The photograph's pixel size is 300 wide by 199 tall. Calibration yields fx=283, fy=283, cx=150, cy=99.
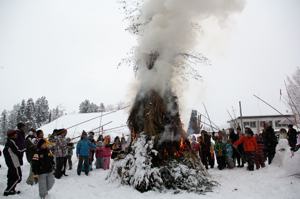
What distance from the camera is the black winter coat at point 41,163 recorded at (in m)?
7.23

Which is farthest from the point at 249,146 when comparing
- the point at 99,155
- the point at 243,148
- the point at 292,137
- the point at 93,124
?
the point at 93,124

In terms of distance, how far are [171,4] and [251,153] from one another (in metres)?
6.64

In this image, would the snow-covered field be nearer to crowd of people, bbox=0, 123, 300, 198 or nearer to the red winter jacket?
crowd of people, bbox=0, 123, 300, 198

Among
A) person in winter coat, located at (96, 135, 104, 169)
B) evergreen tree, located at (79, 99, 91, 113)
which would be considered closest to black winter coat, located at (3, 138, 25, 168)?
person in winter coat, located at (96, 135, 104, 169)

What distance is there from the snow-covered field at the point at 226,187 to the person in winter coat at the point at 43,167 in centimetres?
49

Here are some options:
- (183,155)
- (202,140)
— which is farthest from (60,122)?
(183,155)

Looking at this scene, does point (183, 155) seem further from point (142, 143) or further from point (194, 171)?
point (142, 143)

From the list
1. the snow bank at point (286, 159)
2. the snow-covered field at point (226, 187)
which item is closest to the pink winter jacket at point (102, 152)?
the snow-covered field at point (226, 187)

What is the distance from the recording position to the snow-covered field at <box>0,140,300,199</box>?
7633mm

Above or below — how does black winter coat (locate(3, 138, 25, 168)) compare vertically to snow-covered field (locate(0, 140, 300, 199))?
above

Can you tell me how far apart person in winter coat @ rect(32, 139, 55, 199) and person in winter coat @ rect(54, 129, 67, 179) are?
124 inches

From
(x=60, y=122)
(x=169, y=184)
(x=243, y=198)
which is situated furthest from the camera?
(x=60, y=122)

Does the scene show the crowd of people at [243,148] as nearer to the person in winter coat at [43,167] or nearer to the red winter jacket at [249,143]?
the red winter jacket at [249,143]

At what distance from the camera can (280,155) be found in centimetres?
1126
